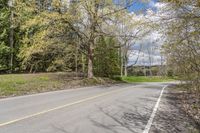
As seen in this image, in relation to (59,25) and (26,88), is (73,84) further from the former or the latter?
(26,88)

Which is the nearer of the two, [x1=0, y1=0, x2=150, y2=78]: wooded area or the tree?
[x1=0, y1=0, x2=150, y2=78]: wooded area

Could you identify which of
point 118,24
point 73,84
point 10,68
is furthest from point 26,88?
point 10,68

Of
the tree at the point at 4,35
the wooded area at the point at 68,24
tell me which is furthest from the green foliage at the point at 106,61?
the tree at the point at 4,35

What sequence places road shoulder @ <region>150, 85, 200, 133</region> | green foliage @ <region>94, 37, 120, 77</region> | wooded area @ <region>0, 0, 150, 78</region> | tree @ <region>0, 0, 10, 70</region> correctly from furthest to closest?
tree @ <region>0, 0, 10, 70</region> → green foliage @ <region>94, 37, 120, 77</region> → wooded area @ <region>0, 0, 150, 78</region> → road shoulder @ <region>150, 85, 200, 133</region>

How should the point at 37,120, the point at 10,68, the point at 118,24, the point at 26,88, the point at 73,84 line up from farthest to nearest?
the point at 10,68 → the point at 118,24 → the point at 73,84 → the point at 26,88 → the point at 37,120

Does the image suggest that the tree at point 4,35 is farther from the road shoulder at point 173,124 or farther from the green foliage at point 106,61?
the road shoulder at point 173,124

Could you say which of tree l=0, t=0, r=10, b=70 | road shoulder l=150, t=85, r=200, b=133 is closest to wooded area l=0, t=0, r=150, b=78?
tree l=0, t=0, r=10, b=70

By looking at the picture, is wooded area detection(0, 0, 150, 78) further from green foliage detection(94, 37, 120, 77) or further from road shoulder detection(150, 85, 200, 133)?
road shoulder detection(150, 85, 200, 133)

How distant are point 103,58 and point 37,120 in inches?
1541

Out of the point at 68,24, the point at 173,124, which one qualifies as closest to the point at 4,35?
the point at 68,24

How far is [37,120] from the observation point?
10398mm

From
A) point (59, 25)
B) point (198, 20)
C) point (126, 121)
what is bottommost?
point (126, 121)

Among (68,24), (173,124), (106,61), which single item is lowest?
(173,124)

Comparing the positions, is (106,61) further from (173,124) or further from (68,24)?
(173,124)
